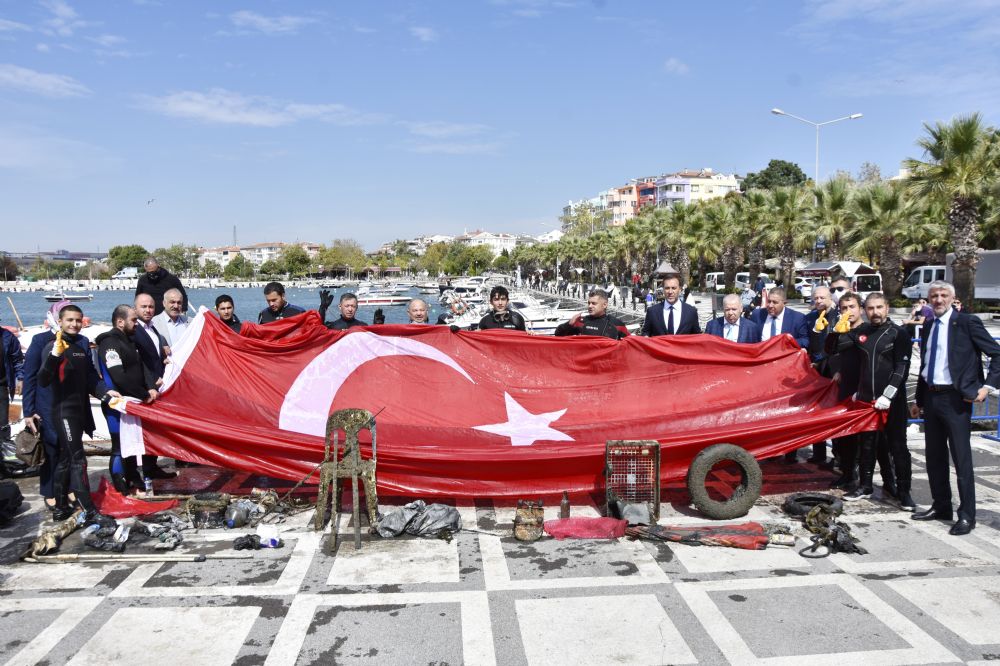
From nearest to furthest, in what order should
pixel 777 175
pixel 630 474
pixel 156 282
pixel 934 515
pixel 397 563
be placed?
pixel 397 563 → pixel 934 515 → pixel 630 474 → pixel 156 282 → pixel 777 175

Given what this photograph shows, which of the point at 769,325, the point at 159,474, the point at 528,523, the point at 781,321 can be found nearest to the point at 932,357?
the point at 781,321

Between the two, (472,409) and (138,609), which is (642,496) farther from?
(138,609)

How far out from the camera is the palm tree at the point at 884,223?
31.7 m

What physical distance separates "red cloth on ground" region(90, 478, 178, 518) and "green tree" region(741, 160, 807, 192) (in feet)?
364

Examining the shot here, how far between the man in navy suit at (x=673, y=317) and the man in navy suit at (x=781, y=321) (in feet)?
2.85

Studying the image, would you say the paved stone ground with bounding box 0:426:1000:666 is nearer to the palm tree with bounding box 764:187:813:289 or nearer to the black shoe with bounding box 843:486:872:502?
the black shoe with bounding box 843:486:872:502

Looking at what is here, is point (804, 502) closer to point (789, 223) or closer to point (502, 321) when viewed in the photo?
point (502, 321)

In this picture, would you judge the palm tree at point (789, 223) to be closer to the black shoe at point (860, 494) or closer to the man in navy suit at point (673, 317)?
the man in navy suit at point (673, 317)

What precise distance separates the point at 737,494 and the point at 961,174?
2324cm

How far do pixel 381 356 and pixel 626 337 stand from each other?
2.78 metres

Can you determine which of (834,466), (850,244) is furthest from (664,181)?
A: (834,466)

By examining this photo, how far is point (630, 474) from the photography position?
682 cm

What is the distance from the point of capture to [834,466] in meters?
8.48

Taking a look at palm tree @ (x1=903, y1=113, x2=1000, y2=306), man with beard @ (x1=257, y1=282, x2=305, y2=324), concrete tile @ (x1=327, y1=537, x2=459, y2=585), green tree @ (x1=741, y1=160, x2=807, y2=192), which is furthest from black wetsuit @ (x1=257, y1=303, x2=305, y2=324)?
green tree @ (x1=741, y1=160, x2=807, y2=192)
